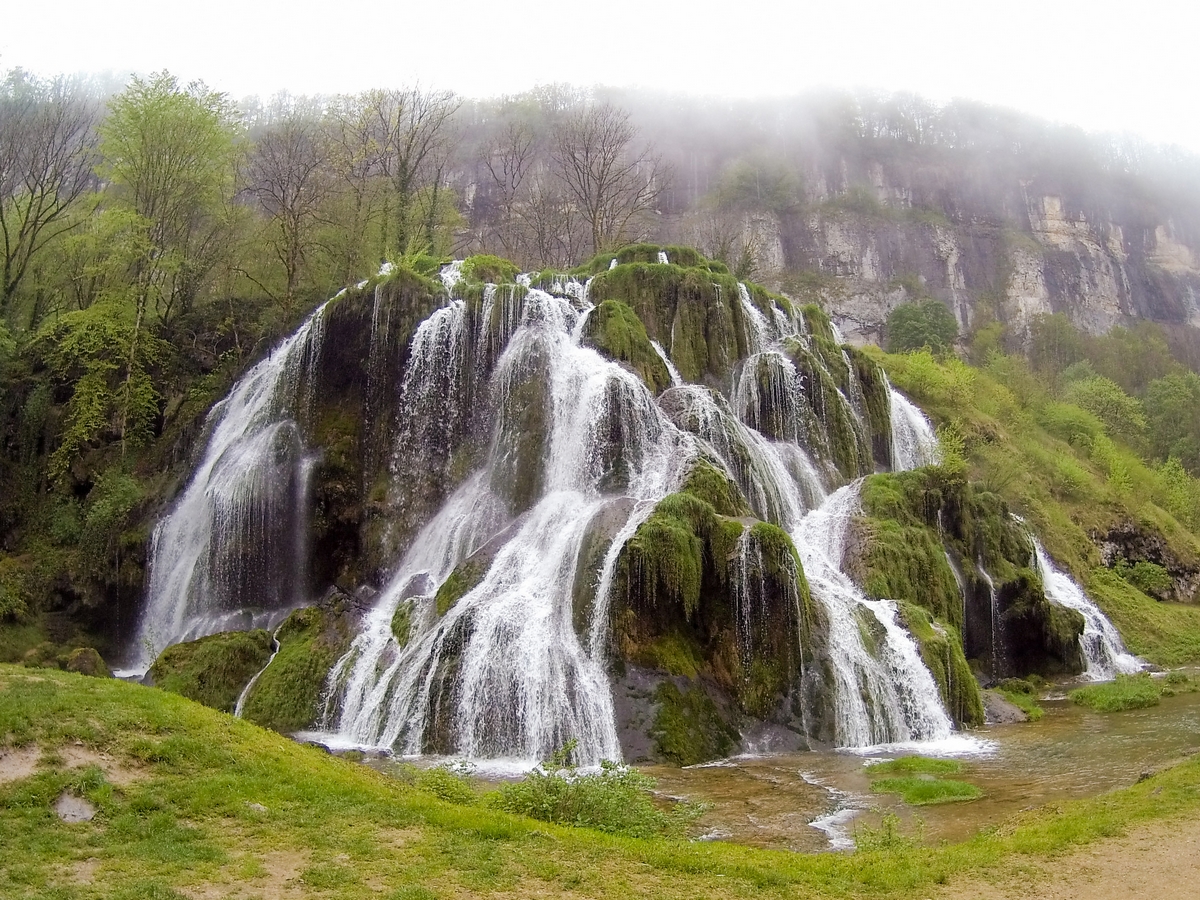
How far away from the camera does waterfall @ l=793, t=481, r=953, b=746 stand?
16281mm

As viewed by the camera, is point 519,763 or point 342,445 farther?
point 342,445

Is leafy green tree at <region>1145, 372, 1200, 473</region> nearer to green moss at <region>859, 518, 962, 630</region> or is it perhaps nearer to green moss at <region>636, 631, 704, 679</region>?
green moss at <region>859, 518, 962, 630</region>

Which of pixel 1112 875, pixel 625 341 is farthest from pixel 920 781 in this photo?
pixel 625 341

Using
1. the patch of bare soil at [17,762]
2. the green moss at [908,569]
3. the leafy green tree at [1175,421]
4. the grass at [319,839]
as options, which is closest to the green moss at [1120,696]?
the green moss at [908,569]

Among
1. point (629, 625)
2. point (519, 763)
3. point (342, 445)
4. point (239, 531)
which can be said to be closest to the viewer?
point (519, 763)

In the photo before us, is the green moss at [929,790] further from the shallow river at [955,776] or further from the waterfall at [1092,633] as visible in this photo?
the waterfall at [1092,633]

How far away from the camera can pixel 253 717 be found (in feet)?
57.3

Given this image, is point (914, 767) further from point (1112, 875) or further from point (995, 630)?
point (995, 630)

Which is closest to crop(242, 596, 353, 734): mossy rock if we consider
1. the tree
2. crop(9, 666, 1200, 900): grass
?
crop(9, 666, 1200, 900): grass

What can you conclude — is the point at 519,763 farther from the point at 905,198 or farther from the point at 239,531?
the point at 905,198

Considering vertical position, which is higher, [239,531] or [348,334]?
[348,334]

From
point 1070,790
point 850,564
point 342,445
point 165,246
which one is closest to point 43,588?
point 342,445

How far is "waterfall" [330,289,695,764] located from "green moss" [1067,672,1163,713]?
10.3 metres

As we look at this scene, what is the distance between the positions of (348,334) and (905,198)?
277 feet
